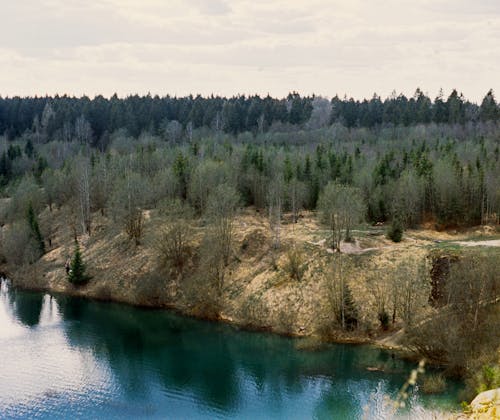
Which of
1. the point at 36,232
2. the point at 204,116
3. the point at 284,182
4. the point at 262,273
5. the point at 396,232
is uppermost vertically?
the point at 204,116

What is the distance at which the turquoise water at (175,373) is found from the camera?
3797 centimetres

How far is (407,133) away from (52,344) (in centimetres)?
9287

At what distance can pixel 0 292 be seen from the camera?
69.4m

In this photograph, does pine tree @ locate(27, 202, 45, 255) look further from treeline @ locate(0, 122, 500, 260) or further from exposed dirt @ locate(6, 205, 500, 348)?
treeline @ locate(0, 122, 500, 260)

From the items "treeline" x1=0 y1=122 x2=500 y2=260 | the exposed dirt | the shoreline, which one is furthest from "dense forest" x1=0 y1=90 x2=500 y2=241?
the shoreline

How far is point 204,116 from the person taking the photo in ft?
481

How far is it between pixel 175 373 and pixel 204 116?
10789 centimetres

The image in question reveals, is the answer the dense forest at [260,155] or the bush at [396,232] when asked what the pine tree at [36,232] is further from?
the bush at [396,232]

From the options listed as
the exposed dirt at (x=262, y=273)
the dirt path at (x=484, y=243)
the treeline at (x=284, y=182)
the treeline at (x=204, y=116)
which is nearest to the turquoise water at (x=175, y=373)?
the exposed dirt at (x=262, y=273)

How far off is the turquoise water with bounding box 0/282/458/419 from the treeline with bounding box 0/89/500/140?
80.9 metres

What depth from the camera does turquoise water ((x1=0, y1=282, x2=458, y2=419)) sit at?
37969 millimetres

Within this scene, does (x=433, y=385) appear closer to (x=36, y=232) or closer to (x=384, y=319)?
(x=384, y=319)

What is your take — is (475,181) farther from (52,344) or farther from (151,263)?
(52,344)

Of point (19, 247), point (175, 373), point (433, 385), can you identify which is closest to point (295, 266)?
point (175, 373)
